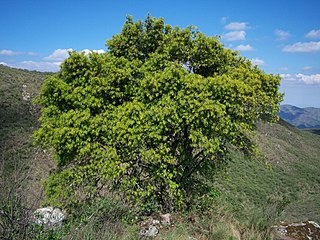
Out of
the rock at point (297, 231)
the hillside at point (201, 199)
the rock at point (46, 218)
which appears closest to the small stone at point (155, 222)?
the hillside at point (201, 199)

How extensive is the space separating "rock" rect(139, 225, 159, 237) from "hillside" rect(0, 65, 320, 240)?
16 cm

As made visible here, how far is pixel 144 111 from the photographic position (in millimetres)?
8492

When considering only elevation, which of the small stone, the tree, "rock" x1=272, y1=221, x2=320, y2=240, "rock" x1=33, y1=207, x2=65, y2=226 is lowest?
"rock" x1=272, y1=221, x2=320, y2=240

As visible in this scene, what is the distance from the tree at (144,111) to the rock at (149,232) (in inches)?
44.5

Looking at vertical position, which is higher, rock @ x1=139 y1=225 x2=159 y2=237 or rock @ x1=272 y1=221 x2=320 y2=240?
rock @ x1=139 y1=225 x2=159 y2=237

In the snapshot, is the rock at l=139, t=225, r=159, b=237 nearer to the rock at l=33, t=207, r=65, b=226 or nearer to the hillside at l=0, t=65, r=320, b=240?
the hillside at l=0, t=65, r=320, b=240

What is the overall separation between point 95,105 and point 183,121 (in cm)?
278

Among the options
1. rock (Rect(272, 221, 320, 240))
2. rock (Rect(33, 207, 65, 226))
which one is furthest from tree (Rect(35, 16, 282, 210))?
rock (Rect(272, 221, 320, 240))

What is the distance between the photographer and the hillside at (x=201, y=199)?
16.3ft

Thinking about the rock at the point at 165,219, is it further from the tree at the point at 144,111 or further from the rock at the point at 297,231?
the rock at the point at 297,231

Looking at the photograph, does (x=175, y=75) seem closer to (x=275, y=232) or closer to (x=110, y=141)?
(x=110, y=141)

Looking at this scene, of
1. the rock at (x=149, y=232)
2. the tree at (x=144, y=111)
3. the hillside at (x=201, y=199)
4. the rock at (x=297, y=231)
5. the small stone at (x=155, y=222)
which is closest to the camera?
the hillside at (x=201, y=199)

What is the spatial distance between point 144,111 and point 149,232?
335cm

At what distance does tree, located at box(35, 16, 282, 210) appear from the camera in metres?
8.34
